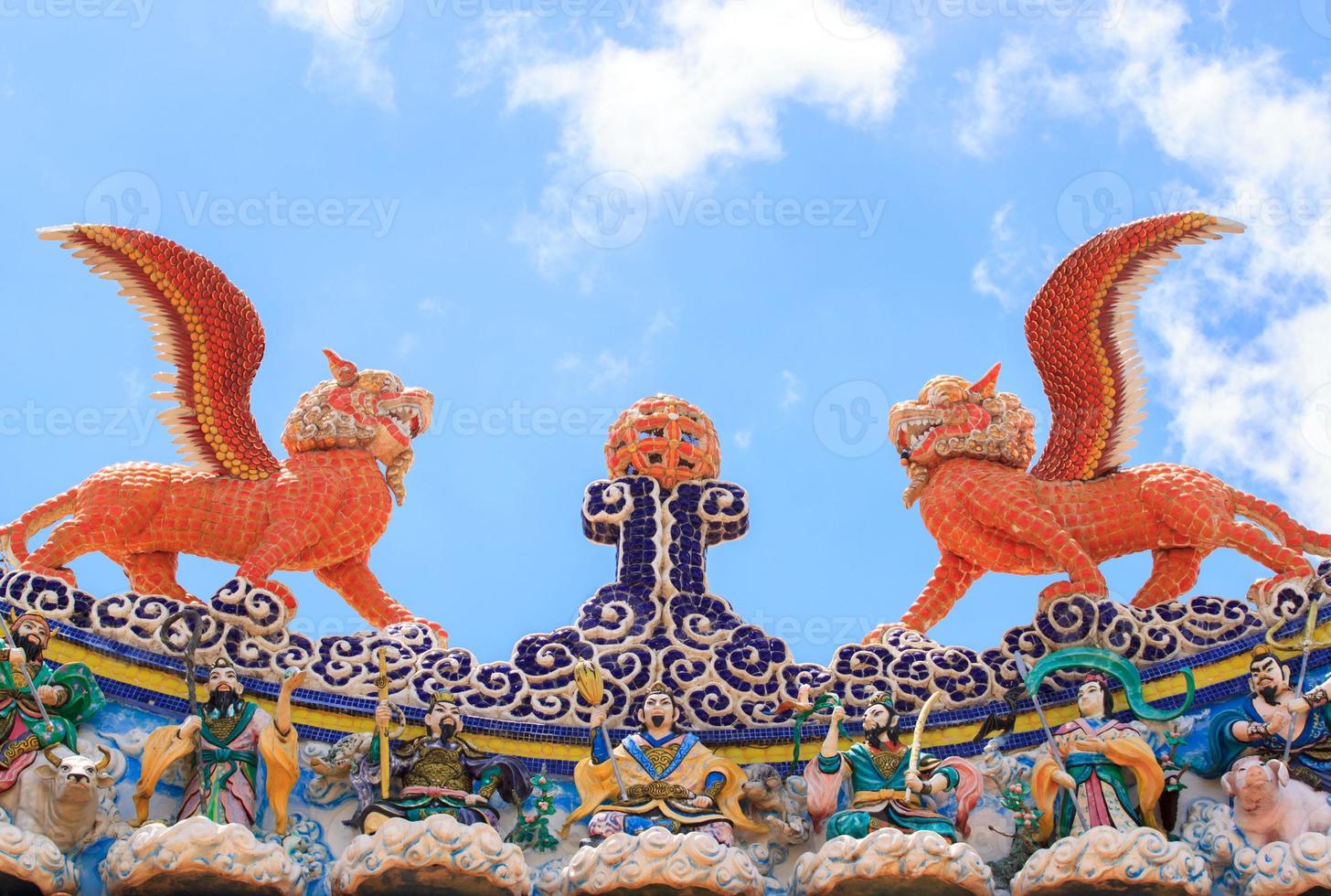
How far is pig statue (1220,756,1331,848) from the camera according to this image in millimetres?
9656

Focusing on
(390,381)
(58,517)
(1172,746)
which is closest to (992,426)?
(1172,746)

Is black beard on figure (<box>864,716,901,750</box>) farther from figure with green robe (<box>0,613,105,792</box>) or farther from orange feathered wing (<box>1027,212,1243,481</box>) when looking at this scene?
figure with green robe (<box>0,613,105,792</box>)

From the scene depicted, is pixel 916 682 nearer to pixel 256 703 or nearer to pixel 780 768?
pixel 780 768

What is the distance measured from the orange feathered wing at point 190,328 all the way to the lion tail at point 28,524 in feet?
2.26

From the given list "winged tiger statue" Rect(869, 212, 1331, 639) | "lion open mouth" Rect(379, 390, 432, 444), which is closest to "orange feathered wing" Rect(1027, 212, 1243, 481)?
"winged tiger statue" Rect(869, 212, 1331, 639)

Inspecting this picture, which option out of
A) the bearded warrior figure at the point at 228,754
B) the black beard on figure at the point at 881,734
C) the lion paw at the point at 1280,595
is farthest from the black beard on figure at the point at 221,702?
the lion paw at the point at 1280,595

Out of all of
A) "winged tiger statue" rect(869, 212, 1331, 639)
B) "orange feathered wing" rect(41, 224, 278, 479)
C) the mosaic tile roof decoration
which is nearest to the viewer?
the mosaic tile roof decoration

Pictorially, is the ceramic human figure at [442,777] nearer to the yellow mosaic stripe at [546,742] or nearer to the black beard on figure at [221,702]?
the yellow mosaic stripe at [546,742]

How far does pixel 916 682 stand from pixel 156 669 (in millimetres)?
3732

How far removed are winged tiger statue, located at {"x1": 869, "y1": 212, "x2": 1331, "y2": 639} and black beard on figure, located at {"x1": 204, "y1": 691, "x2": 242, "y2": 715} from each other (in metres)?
3.53

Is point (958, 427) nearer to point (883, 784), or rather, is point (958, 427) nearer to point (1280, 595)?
point (1280, 595)

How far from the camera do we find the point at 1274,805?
9.73 m

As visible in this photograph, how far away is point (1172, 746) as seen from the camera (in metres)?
10.2

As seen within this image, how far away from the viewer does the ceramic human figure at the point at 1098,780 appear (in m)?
9.88
